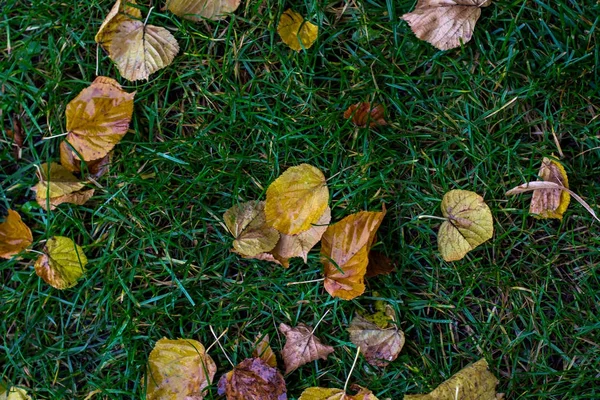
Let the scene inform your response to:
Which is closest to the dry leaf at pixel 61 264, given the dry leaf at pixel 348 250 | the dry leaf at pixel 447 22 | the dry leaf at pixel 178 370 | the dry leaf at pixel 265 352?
the dry leaf at pixel 178 370

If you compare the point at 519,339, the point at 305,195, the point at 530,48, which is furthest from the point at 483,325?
the point at 530,48

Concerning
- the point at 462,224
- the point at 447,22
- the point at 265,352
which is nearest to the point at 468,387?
the point at 462,224

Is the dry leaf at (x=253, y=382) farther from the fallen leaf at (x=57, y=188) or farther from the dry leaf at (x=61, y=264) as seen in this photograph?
the fallen leaf at (x=57, y=188)

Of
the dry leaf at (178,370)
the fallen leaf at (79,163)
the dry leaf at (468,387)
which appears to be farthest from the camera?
the fallen leaf at (79,163)

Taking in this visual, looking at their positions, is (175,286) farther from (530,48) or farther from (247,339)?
(530,48)

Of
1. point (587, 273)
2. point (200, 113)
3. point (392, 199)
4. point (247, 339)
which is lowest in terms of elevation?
point (247, 339)

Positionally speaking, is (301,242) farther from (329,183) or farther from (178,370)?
(178,370)
